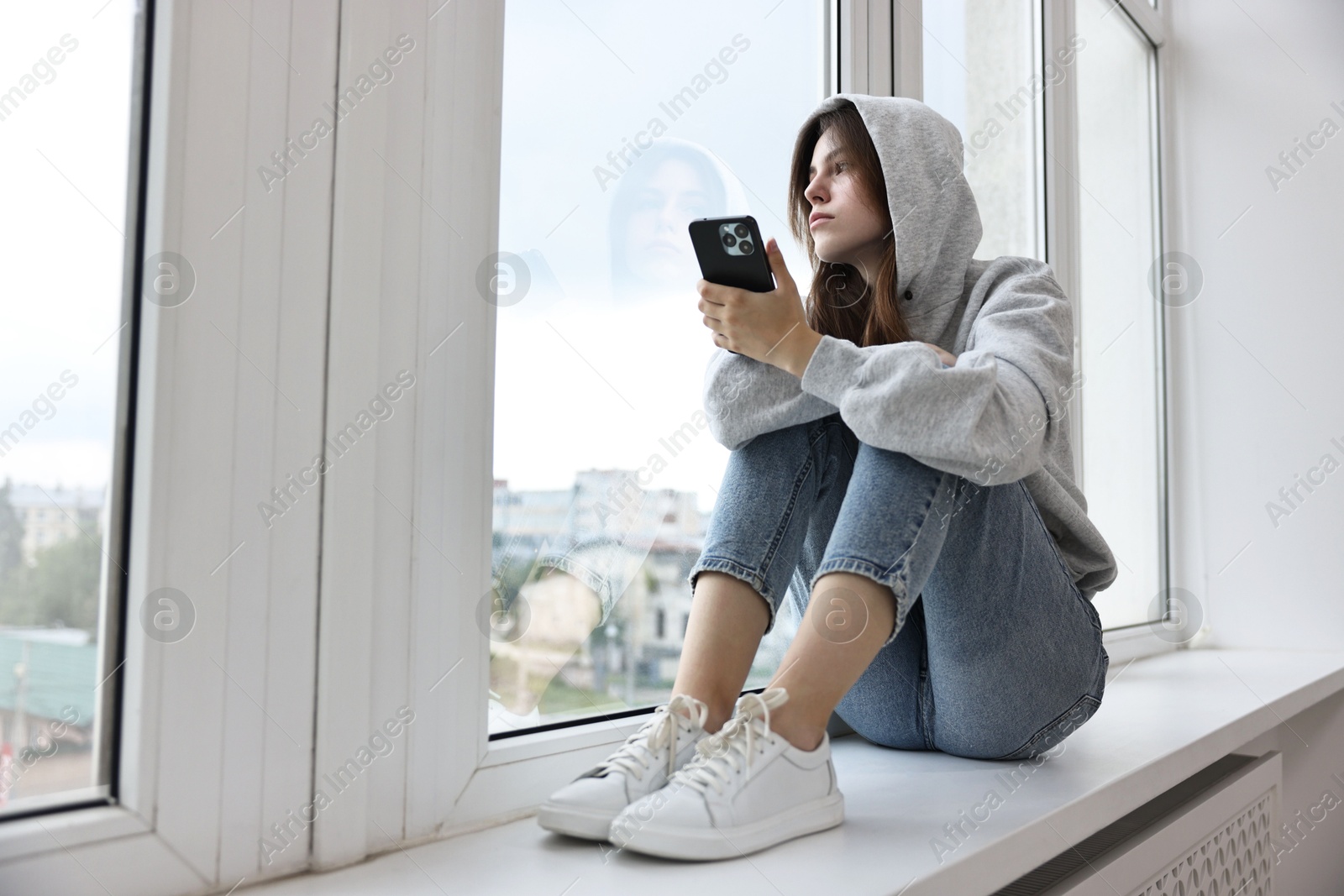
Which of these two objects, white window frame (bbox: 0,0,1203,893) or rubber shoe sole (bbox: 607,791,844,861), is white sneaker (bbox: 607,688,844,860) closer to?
rubber shoe sole (bbox: 607,791,844,861)

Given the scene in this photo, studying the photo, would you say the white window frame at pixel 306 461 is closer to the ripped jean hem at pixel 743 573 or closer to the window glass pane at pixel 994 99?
the ripped jean hem at pixel 743 573

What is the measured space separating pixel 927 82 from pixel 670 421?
72 cm

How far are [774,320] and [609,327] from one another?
0.68 feet

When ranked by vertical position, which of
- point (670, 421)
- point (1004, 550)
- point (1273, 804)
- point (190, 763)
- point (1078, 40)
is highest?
point (1078, 40)

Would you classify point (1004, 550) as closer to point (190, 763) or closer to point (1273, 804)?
point (190, 763)

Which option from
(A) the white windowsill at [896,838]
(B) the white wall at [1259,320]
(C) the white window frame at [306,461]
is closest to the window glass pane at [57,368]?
(C) the white window frame at [306,461]

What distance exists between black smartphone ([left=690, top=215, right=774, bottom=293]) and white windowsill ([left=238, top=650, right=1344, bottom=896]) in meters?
0.43

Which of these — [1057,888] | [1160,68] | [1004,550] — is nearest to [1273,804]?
[1057,888]

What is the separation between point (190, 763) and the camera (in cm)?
57

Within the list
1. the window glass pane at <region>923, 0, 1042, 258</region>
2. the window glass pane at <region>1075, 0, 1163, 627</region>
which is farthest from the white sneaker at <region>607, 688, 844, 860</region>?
the window glass pane at <region>1075, 0, 1163, 627</region>

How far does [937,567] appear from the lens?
2.62 feet

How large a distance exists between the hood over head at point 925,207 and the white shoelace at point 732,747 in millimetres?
448

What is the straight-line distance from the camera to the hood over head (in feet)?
3.03

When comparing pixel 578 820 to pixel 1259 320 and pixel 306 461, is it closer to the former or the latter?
pixel 306 461
